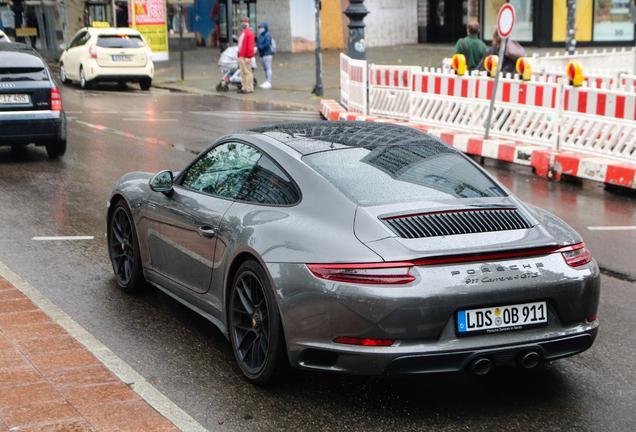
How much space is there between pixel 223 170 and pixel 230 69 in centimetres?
2011

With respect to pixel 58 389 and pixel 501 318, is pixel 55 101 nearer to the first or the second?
pixel 58 389

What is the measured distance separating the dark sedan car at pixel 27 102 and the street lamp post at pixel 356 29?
912 centimetres

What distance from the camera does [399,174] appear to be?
4656mm

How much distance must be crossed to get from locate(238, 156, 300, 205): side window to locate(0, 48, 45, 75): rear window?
8.15m

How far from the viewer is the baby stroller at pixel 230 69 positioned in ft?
79.8

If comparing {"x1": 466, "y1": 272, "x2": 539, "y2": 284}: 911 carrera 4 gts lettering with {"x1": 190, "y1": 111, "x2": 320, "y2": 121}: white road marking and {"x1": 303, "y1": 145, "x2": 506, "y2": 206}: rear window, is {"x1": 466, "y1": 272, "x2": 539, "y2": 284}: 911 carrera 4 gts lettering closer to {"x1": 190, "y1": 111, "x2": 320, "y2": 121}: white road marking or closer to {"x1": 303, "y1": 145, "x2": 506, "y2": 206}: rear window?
{"x1": 303, "y1": 145, "x2": 506, "y2": 206}: rear window

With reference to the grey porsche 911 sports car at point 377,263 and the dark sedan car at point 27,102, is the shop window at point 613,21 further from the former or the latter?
the grey porsche 911 sports car at point 377,263

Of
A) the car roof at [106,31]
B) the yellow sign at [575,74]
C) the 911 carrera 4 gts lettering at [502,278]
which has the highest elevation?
the car roof at [106,31]

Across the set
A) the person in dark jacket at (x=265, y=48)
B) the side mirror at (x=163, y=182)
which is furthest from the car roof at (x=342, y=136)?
the person in dark jacket at (x=265, y=48)

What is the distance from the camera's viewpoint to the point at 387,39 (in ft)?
126

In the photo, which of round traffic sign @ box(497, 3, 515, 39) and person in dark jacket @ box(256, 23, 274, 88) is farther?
person in dark jacket @ box(256, 23, 274, 88)

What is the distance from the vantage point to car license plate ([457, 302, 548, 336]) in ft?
13.0

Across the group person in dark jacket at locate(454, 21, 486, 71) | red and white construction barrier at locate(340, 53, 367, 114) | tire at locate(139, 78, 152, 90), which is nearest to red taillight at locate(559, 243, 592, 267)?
person in dark jacket at locate(454, 21, 486, 71)

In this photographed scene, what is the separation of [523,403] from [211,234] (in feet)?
6.44
